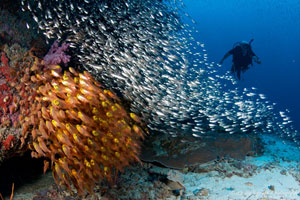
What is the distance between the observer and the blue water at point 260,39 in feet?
227

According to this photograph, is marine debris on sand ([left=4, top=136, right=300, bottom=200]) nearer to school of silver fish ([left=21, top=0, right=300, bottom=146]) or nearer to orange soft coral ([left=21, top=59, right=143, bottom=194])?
orange soft coral ([left=21, top=59, right=143, bottom=194])

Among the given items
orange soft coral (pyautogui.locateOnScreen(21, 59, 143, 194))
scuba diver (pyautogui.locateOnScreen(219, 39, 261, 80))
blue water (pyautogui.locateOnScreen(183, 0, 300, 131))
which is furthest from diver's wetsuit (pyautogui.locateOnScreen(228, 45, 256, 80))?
blue water (pyautogui.locateOnScreen(183, 0, 300, 131))

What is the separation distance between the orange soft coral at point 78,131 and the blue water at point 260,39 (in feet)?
179

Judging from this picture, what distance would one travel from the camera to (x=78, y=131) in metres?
3.34

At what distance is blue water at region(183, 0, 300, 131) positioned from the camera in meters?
69.1

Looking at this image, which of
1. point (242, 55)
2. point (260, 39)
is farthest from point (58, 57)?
point (260, 39)

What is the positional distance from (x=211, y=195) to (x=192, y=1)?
171m

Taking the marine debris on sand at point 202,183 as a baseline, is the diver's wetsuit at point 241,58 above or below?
above

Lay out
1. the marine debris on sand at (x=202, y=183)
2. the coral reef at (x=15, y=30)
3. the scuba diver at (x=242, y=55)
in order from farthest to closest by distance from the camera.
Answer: the scuba diver at (x=242, y=55) → the coral reef at (x=15, y=30) → the marine debris on sand at (x=202, y=183)

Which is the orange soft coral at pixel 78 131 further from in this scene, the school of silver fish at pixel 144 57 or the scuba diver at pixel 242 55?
the scuba diver at pixel 242 55

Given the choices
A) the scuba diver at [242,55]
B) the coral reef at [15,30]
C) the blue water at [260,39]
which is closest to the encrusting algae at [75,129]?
the coral reef at [15,30]

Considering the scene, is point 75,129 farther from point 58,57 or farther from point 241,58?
point 241,58

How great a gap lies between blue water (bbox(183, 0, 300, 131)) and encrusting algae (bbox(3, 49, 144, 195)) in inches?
2154

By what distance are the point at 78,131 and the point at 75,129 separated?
0.06 m
